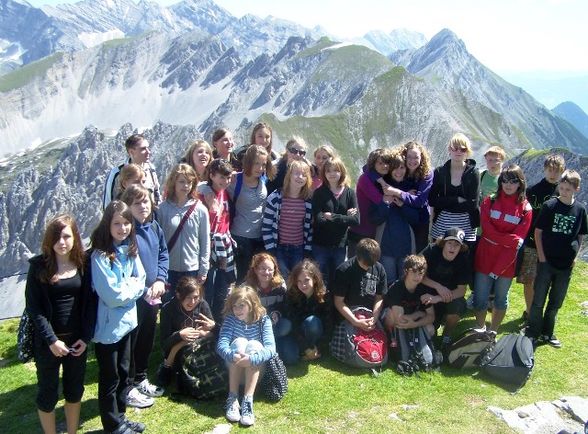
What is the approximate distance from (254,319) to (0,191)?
8455 inches

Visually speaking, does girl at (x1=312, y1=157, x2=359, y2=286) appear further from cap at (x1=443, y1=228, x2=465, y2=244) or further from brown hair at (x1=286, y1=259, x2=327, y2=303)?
cap at (x1=443, y1=228, x2=465, y2=244)

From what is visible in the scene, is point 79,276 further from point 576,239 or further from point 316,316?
point 576,239

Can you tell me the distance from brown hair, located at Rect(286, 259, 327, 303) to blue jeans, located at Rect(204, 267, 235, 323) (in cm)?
127

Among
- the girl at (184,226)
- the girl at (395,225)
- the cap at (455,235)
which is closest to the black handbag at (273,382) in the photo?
the girl at (184,226)

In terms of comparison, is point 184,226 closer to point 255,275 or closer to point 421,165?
point 255,275

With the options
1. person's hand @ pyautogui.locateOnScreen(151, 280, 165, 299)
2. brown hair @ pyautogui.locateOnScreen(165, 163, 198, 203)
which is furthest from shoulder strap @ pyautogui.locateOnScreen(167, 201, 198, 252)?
person's hand @ pyautogui.locateOnScreen(151, 280, 165, 299)

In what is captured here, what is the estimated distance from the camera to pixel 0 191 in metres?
190

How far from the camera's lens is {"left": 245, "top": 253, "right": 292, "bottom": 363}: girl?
28.8ft

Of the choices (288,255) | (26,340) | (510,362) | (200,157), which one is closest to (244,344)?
(288,255)

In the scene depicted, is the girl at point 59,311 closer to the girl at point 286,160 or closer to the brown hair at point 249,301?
the brown hair at point 249,301

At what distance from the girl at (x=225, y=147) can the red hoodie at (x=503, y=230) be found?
5.25m

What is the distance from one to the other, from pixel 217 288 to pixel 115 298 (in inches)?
126

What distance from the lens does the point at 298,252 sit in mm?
10000

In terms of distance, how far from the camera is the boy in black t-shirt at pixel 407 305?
946cm
